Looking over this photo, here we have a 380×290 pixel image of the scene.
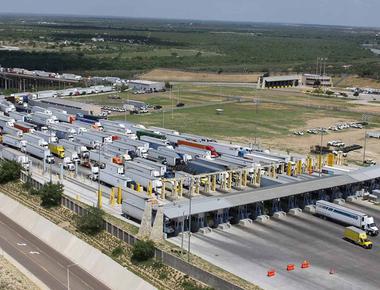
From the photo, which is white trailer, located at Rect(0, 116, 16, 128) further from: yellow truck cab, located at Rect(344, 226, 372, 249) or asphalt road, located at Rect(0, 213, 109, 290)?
yellow truck cab, located at Rect(344, 226, 372, 249)

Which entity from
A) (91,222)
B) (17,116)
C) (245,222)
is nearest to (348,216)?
(245,222)

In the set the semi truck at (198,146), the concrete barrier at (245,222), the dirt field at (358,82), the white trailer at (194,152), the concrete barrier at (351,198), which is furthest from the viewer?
the dirt field at (358,82)

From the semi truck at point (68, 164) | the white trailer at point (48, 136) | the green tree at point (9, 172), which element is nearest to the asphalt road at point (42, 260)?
the green tree at point (9, 172)

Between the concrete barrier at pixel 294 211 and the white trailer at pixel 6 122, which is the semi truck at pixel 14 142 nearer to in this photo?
the white trailer at pixel 6 122

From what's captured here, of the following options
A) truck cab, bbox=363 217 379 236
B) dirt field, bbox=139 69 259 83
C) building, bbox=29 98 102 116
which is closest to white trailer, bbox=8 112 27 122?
building, bbox=29 98 102 116

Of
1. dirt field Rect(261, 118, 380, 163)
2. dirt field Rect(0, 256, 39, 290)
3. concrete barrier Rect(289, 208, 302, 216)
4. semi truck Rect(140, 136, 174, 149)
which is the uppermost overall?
semi truck Rect(140, 136, 174, 149)

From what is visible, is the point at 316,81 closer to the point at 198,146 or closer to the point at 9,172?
the point at 198,146
